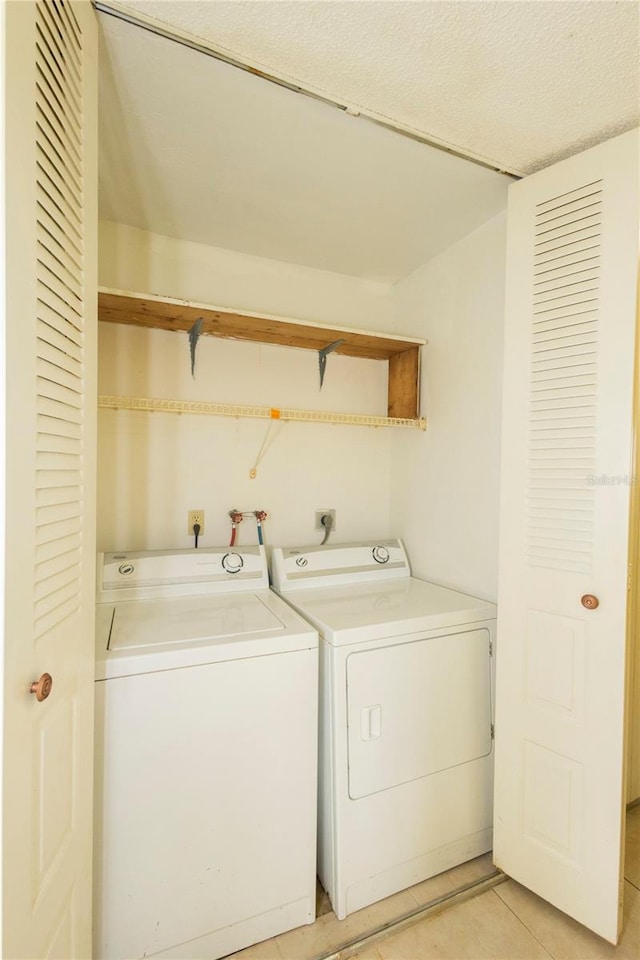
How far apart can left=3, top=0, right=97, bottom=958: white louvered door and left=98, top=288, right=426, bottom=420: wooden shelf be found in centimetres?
62

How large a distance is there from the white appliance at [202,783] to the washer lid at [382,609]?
0.44 feet

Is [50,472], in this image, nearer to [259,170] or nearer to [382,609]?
[382,609]

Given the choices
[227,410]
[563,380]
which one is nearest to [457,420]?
[563,380]

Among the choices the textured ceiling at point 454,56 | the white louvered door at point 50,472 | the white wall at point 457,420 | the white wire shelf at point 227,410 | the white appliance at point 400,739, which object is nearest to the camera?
the white louvered door at point 50,472

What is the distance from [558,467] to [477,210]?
113 cm

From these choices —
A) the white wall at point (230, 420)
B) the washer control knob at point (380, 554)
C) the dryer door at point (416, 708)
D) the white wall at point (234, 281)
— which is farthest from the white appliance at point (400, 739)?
the white wall at point (234, 281)

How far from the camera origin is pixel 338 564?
80.8 inches

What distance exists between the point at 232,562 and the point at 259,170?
4.95 ft

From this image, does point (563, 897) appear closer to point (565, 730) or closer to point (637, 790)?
point (565, 730)

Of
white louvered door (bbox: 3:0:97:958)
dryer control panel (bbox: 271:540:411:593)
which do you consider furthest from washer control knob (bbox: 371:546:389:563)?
A: white louvered door (bbox: 3:0:97:958)

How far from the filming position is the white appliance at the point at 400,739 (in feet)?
4.60

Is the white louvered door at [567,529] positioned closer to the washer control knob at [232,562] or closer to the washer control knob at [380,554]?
the washer control knob at [380,554]

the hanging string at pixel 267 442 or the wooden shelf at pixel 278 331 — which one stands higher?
the wooden shelf at pixel 278 331

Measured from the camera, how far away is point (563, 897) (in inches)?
52.9
